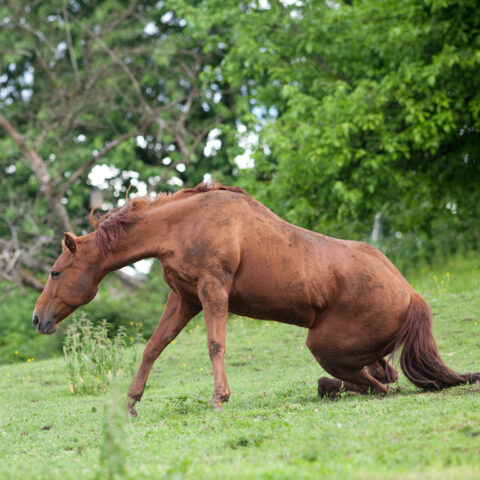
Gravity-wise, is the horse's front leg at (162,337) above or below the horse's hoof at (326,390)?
above

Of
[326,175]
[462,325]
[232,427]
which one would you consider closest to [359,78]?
[326,175]

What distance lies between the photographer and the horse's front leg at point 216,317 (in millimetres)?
5684

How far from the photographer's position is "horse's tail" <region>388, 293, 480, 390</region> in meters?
6.01

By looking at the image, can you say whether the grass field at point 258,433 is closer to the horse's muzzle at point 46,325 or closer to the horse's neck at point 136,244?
the horse's muzzle at point 46,325

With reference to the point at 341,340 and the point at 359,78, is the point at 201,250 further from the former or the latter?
the point at 359,78

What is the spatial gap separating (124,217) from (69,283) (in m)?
0.75

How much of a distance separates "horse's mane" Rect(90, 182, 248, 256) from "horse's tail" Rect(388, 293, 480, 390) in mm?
1927

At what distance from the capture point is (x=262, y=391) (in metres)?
7.77

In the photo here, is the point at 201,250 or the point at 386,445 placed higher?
the point at 201,250

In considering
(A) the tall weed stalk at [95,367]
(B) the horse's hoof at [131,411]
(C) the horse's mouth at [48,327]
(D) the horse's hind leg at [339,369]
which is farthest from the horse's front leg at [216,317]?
(A) the tall weed stalk at [95,367]

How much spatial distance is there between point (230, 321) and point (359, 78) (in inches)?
276

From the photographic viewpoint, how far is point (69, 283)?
603 cm

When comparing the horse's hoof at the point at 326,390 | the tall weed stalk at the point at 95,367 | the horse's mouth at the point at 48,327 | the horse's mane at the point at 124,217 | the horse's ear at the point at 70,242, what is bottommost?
the tall weed stalk at the point at 95,367

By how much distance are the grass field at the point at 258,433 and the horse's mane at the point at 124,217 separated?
1.30 meters
